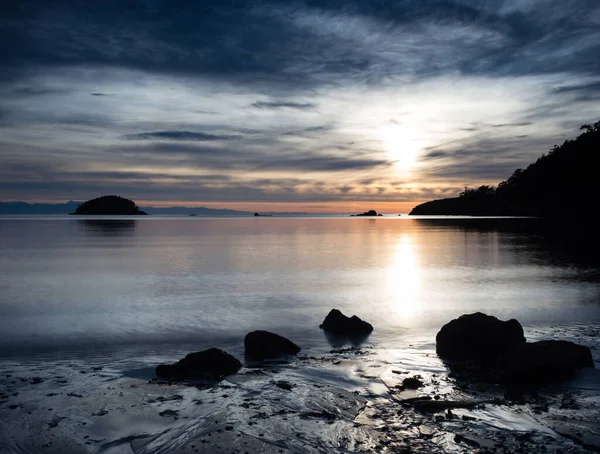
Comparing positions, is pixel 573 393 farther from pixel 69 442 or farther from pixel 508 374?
pixel 69 442

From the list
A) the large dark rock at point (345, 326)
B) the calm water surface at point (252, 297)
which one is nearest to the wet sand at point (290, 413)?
the calm water surface at point (252, 297)

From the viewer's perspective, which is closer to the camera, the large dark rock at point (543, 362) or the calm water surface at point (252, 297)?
the large dark rock at point (543, 362)

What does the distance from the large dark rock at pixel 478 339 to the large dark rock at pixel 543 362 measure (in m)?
1.29

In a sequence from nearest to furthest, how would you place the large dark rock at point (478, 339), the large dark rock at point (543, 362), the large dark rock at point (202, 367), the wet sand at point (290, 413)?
1. the wet sand at point (290, 413)
2. the large dark rock at point (543, 362)
3. the large dark rock at point (202, 367)
4. the large dark rock at point (478, 339)

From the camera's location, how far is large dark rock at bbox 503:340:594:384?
965cm

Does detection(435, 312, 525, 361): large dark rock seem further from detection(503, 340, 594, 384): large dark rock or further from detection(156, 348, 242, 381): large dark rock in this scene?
detection(156, 348, 242, 381): large dark rock

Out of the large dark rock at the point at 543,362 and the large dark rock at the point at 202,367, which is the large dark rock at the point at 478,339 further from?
the large dark rock at the point at 202,367

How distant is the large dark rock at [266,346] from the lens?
1184 cm

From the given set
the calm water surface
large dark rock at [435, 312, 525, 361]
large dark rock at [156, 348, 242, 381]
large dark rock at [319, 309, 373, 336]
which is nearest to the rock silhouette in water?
large dark rock at [435, 312, 525, 361]

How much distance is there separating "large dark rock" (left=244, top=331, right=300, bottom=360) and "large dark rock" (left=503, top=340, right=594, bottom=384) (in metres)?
5.20

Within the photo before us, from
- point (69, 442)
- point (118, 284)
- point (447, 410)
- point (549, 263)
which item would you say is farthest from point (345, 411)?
point (549, 263)

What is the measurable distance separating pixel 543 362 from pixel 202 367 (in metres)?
7.23

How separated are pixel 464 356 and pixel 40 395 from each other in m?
9.36

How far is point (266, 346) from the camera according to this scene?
11953mm
